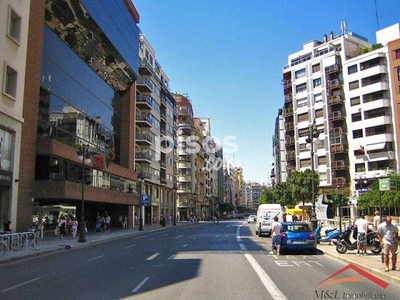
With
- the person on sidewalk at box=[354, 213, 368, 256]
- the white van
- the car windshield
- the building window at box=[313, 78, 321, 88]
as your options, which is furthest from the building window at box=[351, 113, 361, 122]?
the person on sidewalk at box=[354, 213, 368, 256]

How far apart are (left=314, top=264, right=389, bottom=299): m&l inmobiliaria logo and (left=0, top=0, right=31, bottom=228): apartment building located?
66.7 feet

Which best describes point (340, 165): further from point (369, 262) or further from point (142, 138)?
point (369, 262)

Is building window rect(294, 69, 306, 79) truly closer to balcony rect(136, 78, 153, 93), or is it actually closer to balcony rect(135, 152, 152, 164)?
balcony rect(136, 78, 153, 93)

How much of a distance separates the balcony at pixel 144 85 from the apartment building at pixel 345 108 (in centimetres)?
2696

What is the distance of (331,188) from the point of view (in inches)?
2736

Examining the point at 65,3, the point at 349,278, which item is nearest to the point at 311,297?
the point at 349,278

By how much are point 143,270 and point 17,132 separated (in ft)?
58.0

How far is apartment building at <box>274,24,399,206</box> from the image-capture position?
62.2 m

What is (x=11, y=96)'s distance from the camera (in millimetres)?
25891

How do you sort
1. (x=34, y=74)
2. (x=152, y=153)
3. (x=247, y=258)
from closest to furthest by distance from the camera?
1. (x=247, y=258)
2. (x=34, y=74)
3. (x=152, y=153)

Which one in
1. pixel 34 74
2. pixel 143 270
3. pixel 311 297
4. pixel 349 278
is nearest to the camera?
pixel 311 297

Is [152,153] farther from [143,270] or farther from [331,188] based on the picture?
[143,270]

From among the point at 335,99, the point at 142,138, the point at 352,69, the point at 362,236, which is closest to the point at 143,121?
the point at 142,138

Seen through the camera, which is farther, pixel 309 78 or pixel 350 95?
pixel 309 78
